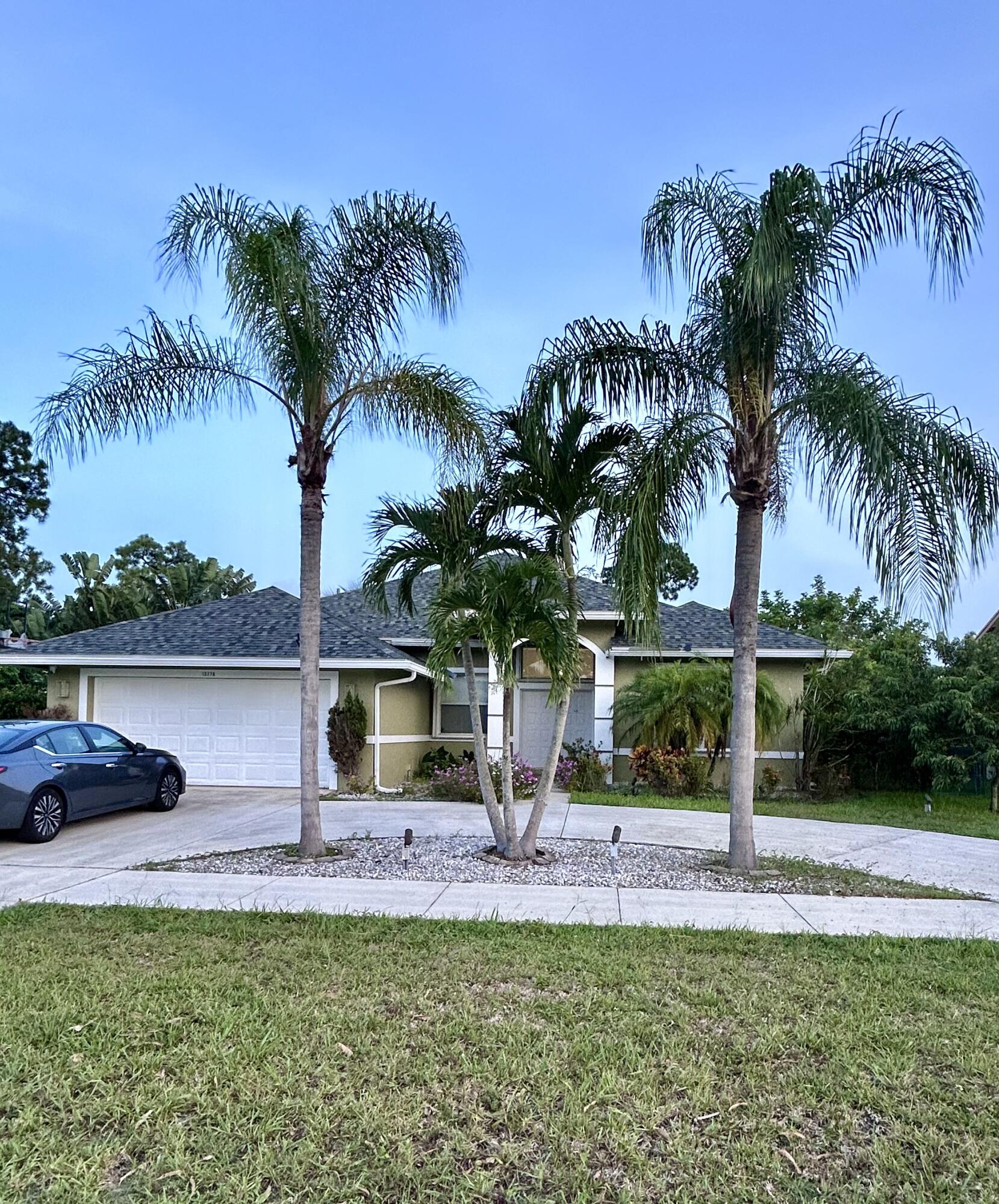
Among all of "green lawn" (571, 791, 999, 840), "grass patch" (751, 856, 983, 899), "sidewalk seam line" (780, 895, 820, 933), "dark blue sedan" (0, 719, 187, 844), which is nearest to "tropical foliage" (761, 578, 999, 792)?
"green lawn" (571, 791, 999, 840)

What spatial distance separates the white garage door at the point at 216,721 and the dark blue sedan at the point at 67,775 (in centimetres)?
320

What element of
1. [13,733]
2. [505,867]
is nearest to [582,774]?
[505,867]

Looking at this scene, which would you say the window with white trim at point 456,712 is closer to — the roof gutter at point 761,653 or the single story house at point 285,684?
the single story house at point 285,684

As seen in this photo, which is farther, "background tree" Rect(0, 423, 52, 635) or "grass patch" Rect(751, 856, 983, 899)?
"background tree" Rect(0, 423, 52, 635)

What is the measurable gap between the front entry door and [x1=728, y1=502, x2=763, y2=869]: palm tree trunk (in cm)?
834

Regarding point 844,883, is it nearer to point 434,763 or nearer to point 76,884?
point 76,884

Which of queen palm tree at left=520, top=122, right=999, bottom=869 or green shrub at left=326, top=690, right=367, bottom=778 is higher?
queen palm tree at left=520, top=122, right=999, bottom=869

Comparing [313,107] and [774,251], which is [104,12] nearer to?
[313,107]

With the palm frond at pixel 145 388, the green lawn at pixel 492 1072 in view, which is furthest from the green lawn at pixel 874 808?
the palm frond at pixel 145 388

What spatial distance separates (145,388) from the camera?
851cm

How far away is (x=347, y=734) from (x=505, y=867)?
265 inches

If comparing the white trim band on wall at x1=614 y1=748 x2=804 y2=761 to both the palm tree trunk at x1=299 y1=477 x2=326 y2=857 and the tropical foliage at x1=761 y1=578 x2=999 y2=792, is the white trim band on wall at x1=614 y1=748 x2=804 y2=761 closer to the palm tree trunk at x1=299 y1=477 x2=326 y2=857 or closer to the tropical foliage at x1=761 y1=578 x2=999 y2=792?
the tropical foliage at x1=761 y1=578 x2=999 y2=792

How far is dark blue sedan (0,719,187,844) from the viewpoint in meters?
9.00

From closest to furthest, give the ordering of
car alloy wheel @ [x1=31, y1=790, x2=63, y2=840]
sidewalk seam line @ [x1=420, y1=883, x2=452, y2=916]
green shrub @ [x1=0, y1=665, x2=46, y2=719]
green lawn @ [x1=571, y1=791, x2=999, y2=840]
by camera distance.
Answer: sidewalk seam line @ [x1=420, y1=883, x2=452, y2=916], car alloy wheel @ [x1=31, y1=790, x2=63, y2=840], green lawn @ [x1=571, y1=791, x2=999, y2=840], green shrub @ [x1=0, y1=665, x2=46, y2=719]
